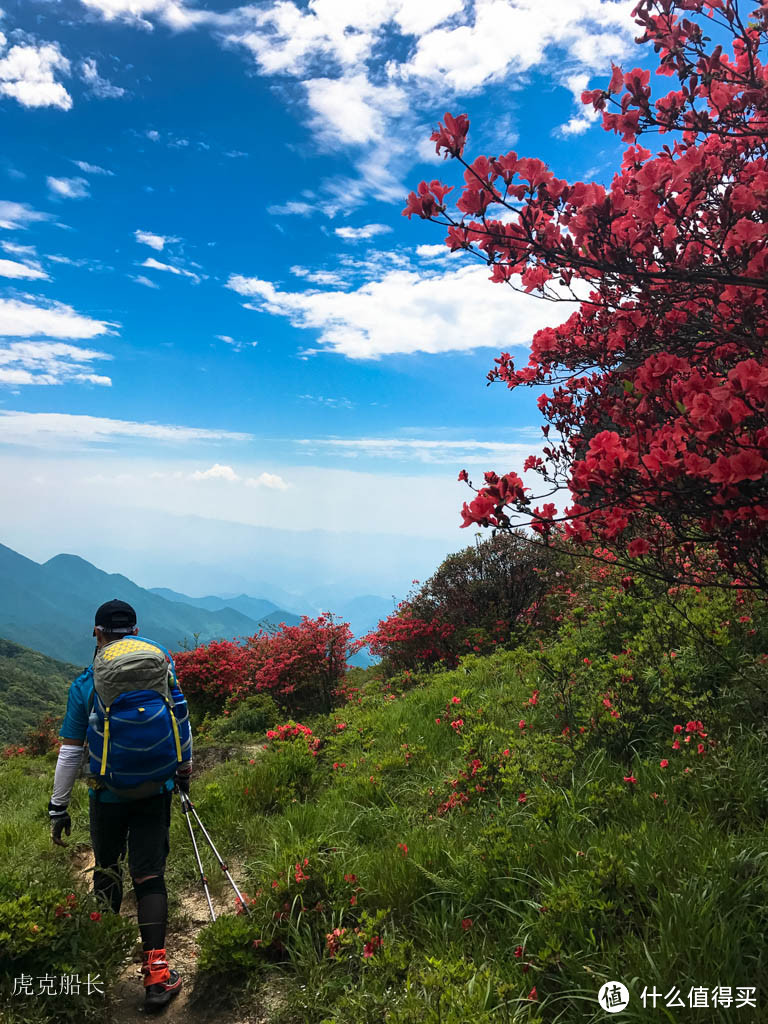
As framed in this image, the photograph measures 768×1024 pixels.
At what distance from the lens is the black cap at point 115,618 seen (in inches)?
141

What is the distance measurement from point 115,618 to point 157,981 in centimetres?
200

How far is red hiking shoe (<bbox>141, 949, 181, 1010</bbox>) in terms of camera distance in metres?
2.96

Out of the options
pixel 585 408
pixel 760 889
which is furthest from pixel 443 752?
pixel 585 408

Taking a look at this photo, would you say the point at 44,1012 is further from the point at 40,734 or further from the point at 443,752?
the point at 40,734

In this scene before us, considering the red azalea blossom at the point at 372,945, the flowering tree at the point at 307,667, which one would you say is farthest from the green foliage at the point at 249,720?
the red azalea blossom at the point at 372,945

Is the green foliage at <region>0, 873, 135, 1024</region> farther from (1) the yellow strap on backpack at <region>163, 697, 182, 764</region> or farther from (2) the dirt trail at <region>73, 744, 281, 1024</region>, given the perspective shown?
(1) the yellow strap on backpack at <region>163, 697, 182, 764</region>

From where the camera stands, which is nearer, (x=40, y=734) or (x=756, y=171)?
(x=756, y=171)

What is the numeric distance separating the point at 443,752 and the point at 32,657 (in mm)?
76839

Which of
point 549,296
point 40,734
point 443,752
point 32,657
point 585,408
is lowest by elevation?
point 32,657

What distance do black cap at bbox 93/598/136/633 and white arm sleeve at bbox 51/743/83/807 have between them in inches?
29.3

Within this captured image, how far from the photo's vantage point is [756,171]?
2.60 m

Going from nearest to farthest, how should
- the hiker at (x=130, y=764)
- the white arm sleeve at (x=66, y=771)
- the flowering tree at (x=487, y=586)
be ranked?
the hiker at (x=130, y=764) → the white arm sleeve at (x=66, y=771) → the flowering tree at (x=487, y=586)

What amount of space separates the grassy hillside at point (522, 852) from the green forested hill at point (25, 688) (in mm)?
23554

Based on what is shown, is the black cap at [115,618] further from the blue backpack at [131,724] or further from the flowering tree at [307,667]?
the flowering tree at [307,667]
